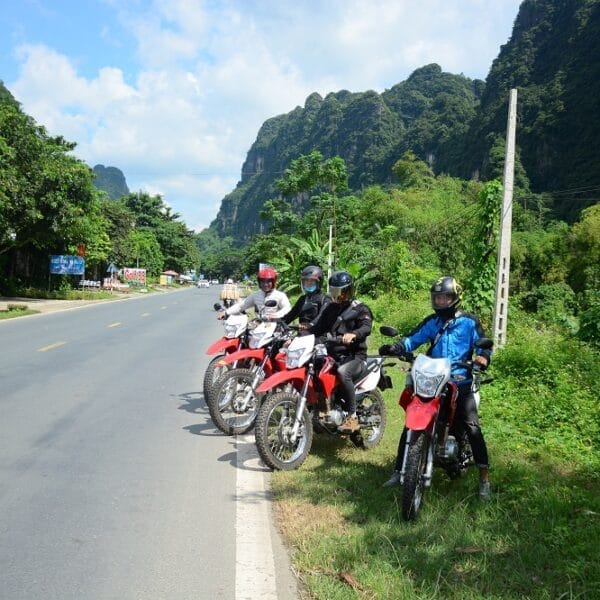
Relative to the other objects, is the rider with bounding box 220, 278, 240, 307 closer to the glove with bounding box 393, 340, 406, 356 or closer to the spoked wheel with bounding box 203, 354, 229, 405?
the spoked wheel with bounding box 203, 354, 229, 405

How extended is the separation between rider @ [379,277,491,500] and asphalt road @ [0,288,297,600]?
1352mm

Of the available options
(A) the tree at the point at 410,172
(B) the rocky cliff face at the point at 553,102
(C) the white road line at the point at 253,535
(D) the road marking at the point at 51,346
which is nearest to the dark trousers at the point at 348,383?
(C) the white road line at the point at 253,535

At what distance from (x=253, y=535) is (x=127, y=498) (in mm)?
1148

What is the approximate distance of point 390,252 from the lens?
85.7 feet

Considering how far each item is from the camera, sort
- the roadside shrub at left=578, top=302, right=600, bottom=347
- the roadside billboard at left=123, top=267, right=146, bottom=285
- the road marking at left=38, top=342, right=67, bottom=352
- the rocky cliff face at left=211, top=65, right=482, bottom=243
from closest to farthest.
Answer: the roadside shrub at left=578, top=302, right=600, bottom=347
the road marking at left=38, top=342, right=67, bottom=352
the roadside billboard at left=123, top=267, right=146, bottom=285
the rocky cliff face at left=211, top=65, right=482, bottom=243

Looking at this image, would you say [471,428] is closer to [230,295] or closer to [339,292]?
[339,292]

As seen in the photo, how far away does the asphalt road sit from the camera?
3402 mm

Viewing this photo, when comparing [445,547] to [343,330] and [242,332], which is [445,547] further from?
[242,332]

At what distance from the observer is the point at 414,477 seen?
406 cm

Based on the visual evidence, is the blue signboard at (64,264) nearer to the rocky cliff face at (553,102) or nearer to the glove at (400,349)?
the glove at (400,349)

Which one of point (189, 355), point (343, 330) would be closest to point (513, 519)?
point (343, 330)

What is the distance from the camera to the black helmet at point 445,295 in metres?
4.73

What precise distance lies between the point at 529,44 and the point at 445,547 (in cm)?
11851

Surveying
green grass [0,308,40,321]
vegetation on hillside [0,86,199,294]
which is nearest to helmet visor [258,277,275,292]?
green grass [0,308,40,321]
